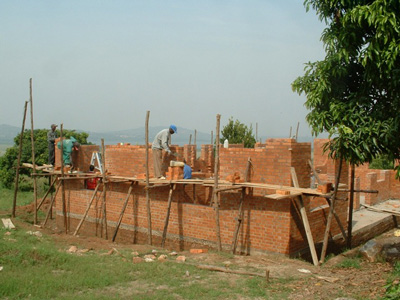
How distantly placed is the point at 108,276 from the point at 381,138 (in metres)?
5.24

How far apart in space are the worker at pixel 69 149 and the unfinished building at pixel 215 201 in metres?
0.26

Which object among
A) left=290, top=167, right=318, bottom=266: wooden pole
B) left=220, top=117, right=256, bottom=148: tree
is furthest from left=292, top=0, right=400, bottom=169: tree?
left=220, top=117, right=256, bottom=148: tree

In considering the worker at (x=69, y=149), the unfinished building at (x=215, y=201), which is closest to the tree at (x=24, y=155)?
the worker at (x=69, y=149)

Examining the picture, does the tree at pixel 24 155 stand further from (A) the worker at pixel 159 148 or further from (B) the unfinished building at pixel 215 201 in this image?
(A) the worker at pixel 159 148

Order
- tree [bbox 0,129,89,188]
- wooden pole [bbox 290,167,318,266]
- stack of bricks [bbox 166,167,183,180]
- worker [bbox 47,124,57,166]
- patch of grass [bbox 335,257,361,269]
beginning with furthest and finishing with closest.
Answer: tree [bbox 0,129,89,188]
worker [bbox 47,124,57,166]
stack of bricks [bbox 166,167,183,180]
wooden pole [bbox 290,167,318,266]
patch of grass [bbox 335,257,361,269]

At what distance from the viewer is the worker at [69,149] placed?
14469 millimetres

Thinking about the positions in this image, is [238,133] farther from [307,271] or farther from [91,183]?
[307,271]

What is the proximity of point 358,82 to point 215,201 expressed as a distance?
392cm

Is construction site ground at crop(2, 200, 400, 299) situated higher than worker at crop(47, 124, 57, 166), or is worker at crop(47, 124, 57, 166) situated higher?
worker at crop(47, 124, 57, 166)

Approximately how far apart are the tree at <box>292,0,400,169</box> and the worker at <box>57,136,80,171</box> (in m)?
9.08

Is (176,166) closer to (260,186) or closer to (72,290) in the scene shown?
(260,186)

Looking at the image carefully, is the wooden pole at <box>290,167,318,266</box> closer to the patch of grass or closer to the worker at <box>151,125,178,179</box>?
the patch of grass

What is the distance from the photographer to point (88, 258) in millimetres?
8742

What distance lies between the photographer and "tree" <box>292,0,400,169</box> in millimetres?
6281
